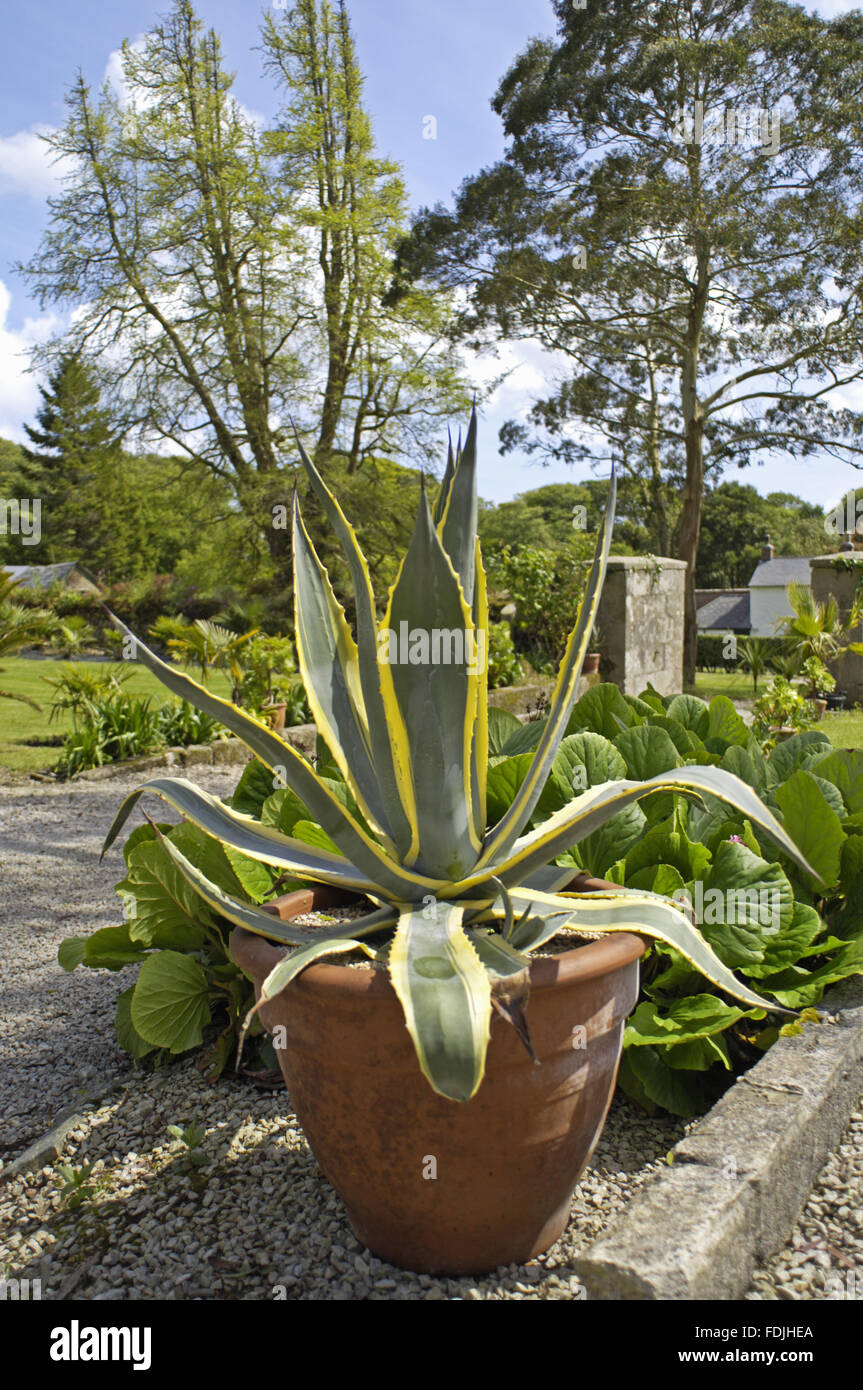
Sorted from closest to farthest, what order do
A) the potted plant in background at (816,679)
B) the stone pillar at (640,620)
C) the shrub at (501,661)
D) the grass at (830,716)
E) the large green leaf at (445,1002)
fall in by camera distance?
the large green leaf at (445,1002), the grass at (830,716), the shrub at (501,661), the stone pillar at (640,620), the potted plant in background at (816,679)

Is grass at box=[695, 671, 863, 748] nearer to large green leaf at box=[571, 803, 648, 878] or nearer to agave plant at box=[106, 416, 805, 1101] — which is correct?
large green leaf at box=[571, 803, 648, 878]

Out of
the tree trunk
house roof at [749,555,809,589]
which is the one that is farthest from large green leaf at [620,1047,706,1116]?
house roof at [749,555,809,589]

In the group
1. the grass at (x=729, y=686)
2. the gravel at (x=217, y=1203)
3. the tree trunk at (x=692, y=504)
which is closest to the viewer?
the gravel at (x=217, y=1203)

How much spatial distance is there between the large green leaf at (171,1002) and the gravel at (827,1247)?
1.34 m

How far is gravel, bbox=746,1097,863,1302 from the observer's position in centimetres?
142

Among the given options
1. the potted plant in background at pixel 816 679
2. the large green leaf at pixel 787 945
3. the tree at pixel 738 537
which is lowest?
the large green leaf at pixel 787 945

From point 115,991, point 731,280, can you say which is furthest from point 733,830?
point 731,280

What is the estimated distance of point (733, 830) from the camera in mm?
2297

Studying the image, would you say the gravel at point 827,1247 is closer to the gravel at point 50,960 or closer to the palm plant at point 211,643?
the gravel at point 50,960

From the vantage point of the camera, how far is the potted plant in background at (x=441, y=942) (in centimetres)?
138

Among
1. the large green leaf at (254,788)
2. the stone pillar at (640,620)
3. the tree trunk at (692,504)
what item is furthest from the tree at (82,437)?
the large green leaf at (254,788)

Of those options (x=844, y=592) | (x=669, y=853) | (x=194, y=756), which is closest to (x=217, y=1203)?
(x=669, y=853)

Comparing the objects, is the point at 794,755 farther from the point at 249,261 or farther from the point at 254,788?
the point at 249,261
